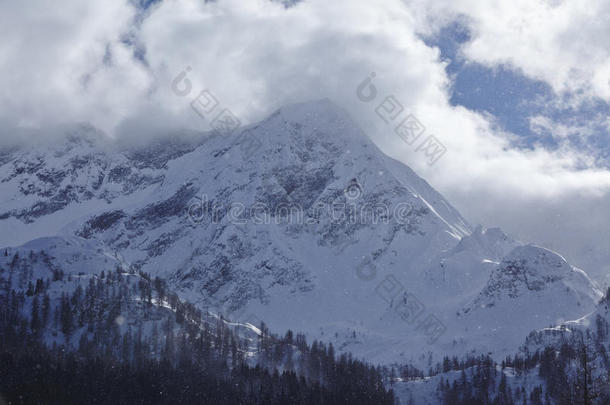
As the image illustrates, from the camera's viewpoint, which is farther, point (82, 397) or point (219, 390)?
point (219, 390)

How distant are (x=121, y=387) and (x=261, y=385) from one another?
39364mm

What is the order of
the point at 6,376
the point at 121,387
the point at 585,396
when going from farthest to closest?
the point at 121,387
the point at 6,376
the point at 585,396

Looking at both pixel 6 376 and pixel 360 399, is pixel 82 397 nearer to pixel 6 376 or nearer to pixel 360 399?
pixel 6 376

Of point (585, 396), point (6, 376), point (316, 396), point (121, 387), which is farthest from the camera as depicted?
point (316, 396)

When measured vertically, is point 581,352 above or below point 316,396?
below

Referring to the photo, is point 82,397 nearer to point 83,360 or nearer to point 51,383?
point 51,383

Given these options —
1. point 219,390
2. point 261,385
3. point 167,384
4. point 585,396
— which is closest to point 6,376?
point 167,384

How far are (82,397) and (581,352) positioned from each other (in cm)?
13104

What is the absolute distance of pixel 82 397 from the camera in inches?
6314

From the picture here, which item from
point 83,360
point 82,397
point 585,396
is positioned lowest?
point 585,396

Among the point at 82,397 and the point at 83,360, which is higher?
the point at 83,360

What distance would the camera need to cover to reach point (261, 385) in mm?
195000

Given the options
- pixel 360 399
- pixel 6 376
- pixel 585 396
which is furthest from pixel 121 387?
pixel 585 396

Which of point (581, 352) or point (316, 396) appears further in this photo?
point (316, 396)
